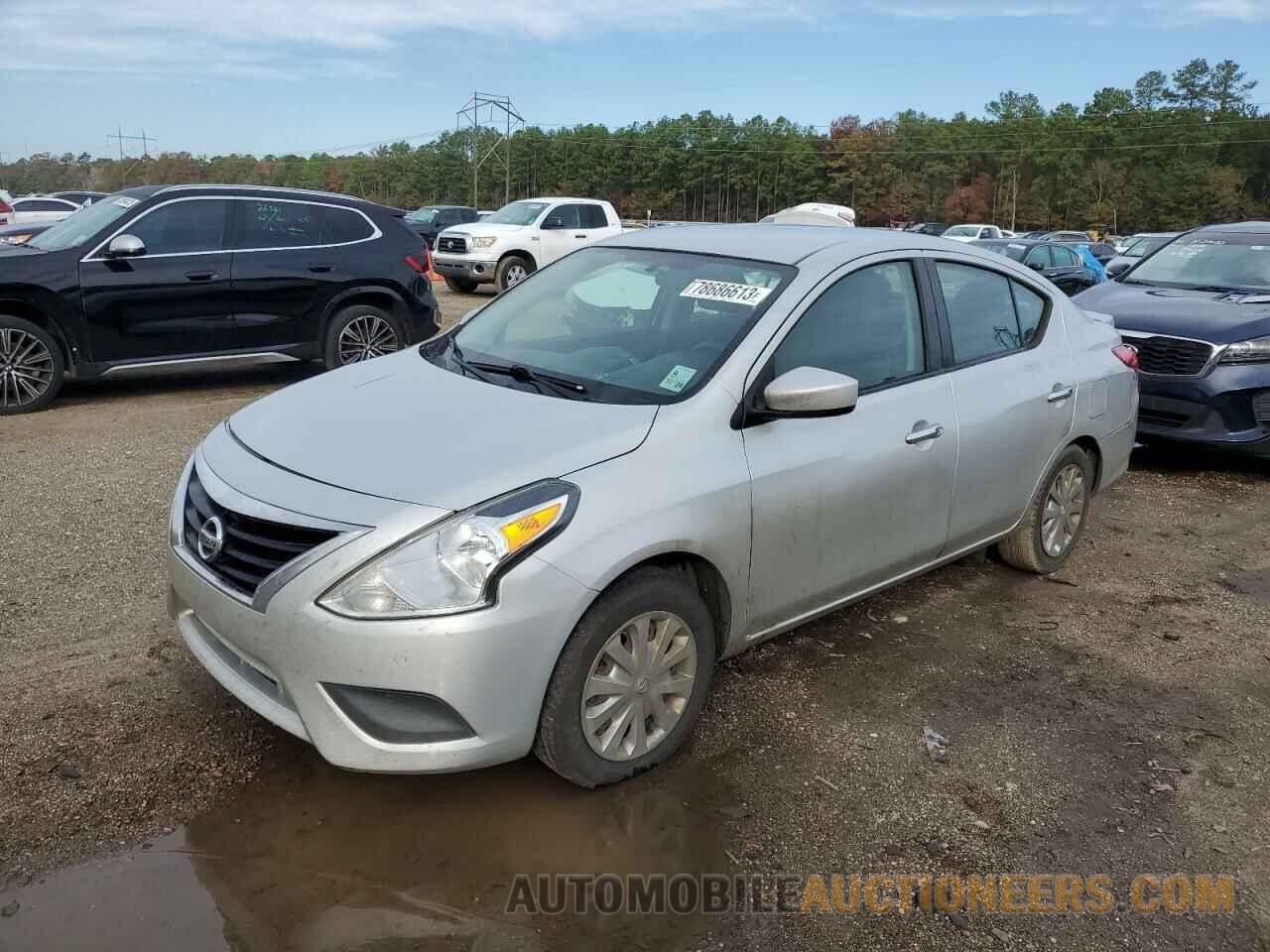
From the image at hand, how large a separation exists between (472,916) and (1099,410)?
158 inches

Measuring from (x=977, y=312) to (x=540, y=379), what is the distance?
210 centimetres

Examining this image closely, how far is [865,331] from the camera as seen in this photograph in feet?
13.4

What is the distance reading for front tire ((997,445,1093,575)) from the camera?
200 inches

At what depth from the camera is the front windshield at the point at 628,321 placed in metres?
3.66

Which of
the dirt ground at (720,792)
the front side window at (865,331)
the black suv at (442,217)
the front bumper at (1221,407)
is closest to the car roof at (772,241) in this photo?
the front side window at (865,331)

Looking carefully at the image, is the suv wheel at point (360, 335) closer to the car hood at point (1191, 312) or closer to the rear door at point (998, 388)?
the rear door at point (998, 388)

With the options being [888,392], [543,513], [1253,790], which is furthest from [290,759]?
[1253,790]

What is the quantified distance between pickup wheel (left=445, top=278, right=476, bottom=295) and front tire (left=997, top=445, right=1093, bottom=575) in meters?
14.8

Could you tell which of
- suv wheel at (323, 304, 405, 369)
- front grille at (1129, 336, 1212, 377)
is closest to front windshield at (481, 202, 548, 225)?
suv wheel at (323, 304, 405, 369)

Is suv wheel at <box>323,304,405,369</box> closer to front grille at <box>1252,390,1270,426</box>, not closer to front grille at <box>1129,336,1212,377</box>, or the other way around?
front grille at <box>1129,336,1212,377</box>

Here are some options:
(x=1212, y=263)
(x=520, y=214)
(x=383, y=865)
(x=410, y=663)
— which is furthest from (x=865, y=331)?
(x=520, y=214)

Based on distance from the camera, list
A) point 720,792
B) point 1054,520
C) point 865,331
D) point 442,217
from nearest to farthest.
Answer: point 720,792, point 865,331, point 1054,520, point 442,217

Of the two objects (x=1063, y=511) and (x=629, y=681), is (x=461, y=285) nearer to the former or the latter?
(x=1063, y=511)

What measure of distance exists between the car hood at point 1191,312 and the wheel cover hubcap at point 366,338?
5993 mm
